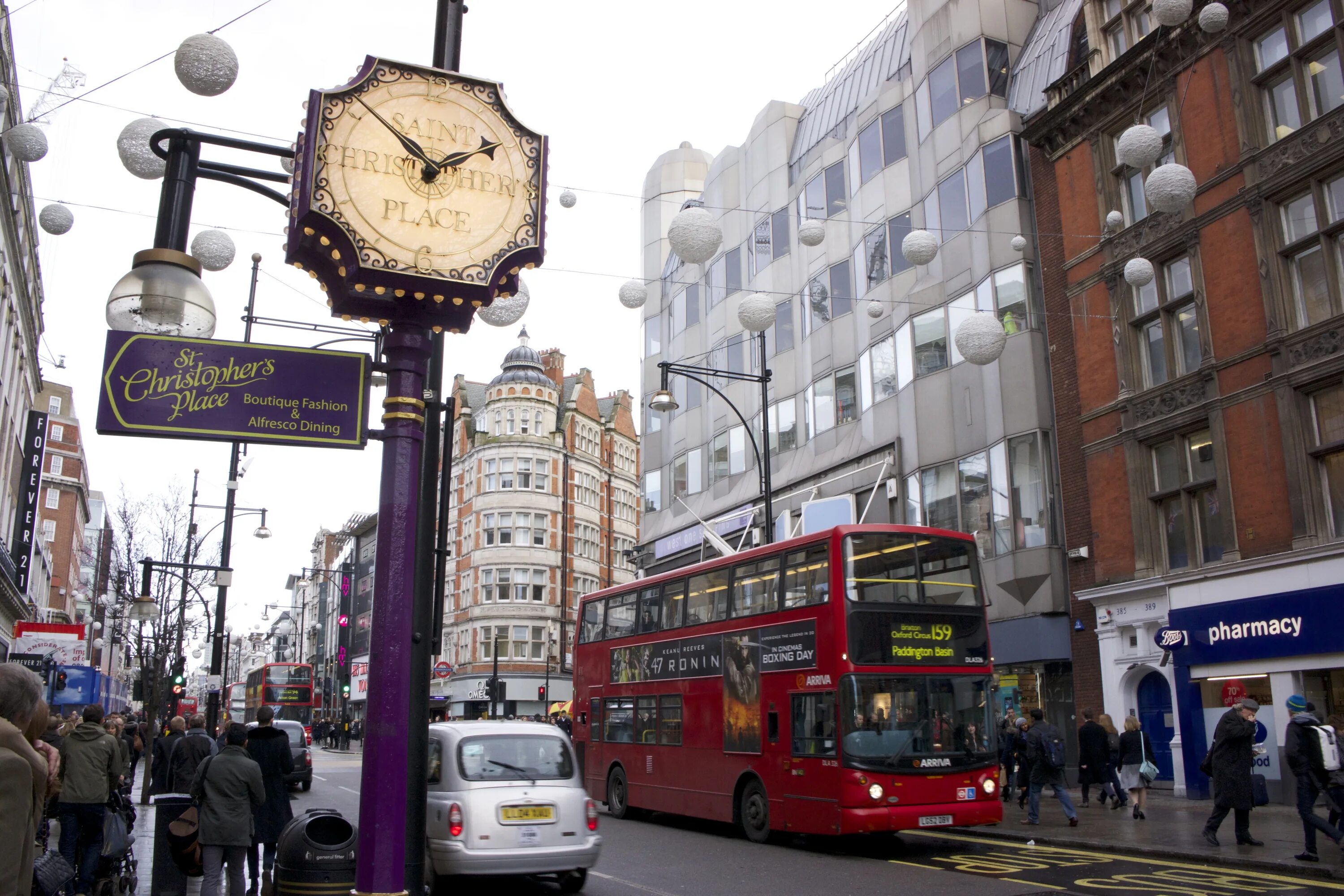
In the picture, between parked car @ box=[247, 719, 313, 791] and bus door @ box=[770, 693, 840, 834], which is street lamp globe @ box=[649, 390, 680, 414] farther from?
parked car @ box=[247, 719, 313, 791]

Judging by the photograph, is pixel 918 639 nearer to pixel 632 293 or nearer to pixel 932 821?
pixel 932 821

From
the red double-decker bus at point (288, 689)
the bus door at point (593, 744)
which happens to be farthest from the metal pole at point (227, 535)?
the red double-decker bus at point (288, 689)

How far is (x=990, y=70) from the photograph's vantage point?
2544cm

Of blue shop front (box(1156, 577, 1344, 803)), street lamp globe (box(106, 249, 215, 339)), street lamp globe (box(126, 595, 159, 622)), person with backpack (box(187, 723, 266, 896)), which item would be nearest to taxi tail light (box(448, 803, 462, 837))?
person with backpack (box(187, 723, 266, 896))

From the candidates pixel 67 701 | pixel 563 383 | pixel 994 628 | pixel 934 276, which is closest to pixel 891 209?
pixel 934 276

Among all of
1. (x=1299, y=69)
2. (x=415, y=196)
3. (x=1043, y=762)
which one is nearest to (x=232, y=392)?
(x=415, y=196)

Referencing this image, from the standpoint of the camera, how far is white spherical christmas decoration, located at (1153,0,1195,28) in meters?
12.6

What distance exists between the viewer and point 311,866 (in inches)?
278

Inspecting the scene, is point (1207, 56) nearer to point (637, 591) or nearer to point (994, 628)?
point (994, 628)

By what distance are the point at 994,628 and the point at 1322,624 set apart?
7520 millimetres

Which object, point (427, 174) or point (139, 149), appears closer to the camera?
point (427, 174)

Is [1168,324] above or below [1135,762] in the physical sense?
above

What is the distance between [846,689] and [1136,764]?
6.00m

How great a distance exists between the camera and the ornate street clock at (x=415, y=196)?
5633 mm
